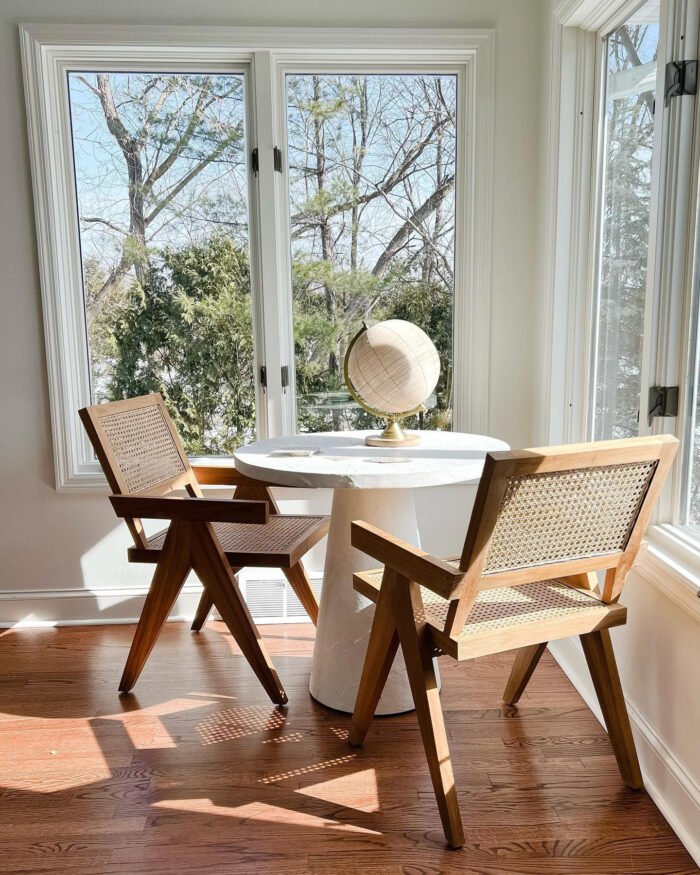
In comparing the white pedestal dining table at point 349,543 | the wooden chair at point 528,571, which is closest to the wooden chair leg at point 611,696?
the wooden chair at point 528,571

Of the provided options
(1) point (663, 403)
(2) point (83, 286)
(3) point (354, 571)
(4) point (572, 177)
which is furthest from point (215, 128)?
(1) point (663, 403)

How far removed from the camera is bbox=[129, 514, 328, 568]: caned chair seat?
7.86 feet

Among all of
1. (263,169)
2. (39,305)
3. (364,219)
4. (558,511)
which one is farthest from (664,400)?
(39,305)

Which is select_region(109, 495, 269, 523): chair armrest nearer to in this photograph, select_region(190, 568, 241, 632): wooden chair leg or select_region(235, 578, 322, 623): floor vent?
select_region(190, 568, 241, 632): wooden chair leg

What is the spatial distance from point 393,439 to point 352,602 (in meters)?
0.53

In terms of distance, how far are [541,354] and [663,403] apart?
97cm

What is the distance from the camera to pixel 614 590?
72.5 inches

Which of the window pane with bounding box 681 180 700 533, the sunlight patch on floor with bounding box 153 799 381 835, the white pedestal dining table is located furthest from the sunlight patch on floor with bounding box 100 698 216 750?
the window pane with bounding box 681 180 700 533

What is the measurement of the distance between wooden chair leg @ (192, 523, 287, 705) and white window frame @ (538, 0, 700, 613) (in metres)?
1.17

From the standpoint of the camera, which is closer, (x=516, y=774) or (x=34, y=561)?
(x=516, y=774)

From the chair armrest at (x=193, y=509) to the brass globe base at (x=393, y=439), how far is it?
44cm

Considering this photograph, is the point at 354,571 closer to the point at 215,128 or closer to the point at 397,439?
the point at 397,439

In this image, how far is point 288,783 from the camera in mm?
2008

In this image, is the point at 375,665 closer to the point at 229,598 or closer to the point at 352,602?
the point at 352,602
